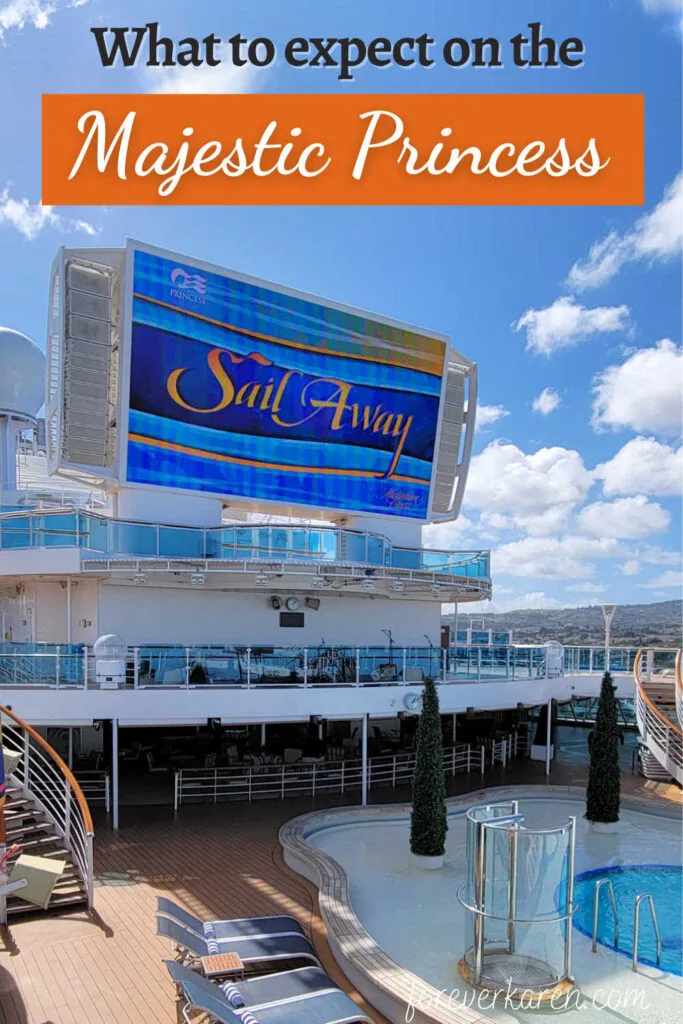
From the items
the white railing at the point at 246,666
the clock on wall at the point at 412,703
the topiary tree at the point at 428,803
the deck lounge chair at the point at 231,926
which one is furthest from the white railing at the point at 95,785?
the deck lounge chair at the point at 231,926

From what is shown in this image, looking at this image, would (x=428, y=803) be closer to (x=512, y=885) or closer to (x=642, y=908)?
(x=642, y=908)

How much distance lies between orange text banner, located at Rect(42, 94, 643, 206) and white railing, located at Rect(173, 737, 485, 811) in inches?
437

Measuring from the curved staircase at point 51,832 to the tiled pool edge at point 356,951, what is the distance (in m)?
3.22

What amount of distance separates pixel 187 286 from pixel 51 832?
12140 mm

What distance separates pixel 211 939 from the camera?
27.6 ft

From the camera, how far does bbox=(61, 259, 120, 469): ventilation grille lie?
17.2m

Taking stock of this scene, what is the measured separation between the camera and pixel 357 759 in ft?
58.4

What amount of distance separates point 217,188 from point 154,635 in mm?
10608

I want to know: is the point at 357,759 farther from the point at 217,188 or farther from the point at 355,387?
the point at 217,188

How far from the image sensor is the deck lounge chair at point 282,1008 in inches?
259

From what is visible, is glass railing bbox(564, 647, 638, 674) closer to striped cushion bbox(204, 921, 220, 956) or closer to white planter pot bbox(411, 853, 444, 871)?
white planter pot bbox(411, 853, 444, 871)

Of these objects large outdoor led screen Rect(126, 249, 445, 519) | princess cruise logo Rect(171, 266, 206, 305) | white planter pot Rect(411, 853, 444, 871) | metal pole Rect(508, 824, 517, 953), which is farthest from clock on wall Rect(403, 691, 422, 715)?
princess cruise logo Rect(171, 266, 206, 305)

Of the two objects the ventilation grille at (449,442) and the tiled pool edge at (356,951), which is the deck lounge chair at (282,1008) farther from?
the ventilation grille at (449,442)

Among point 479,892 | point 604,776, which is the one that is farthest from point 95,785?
point 604,776
